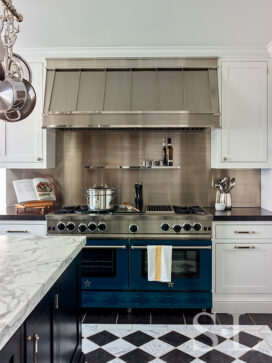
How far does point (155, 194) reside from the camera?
391cm

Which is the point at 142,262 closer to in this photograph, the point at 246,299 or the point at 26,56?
the point at 246,299

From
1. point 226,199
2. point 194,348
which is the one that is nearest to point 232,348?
point 194,348

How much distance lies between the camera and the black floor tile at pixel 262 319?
10.2 feet

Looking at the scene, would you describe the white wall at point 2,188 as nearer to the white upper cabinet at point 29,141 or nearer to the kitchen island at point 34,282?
the white upper cabinet at point 29,141

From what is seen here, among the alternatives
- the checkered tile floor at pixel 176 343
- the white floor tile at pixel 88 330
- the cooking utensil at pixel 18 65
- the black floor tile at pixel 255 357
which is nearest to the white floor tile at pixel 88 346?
the checkered tile floor at pixel 176 343

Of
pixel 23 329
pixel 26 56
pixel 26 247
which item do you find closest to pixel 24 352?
pixel 23 329

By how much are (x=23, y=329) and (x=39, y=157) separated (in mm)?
2498

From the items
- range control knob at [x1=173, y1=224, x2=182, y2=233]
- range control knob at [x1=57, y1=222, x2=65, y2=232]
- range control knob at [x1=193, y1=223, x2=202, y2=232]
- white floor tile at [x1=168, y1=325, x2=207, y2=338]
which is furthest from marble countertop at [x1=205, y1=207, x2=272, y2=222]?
range control knob at [x1=57, y1=222, x2=65, y2=232]

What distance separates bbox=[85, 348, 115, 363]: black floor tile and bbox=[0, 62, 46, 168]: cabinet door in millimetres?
1916

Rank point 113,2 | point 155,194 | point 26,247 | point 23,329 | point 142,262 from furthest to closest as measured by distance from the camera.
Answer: point 155,194 → point 142,262 → point 113,2 → point 26,247 → point 23,329

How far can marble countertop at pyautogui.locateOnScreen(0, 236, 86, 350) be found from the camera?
1.10m

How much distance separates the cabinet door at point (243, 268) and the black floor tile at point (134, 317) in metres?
0.73

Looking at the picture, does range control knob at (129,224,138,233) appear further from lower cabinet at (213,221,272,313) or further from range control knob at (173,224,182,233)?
lower cabinet at (213,221,272,313)

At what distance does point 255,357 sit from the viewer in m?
2.53
